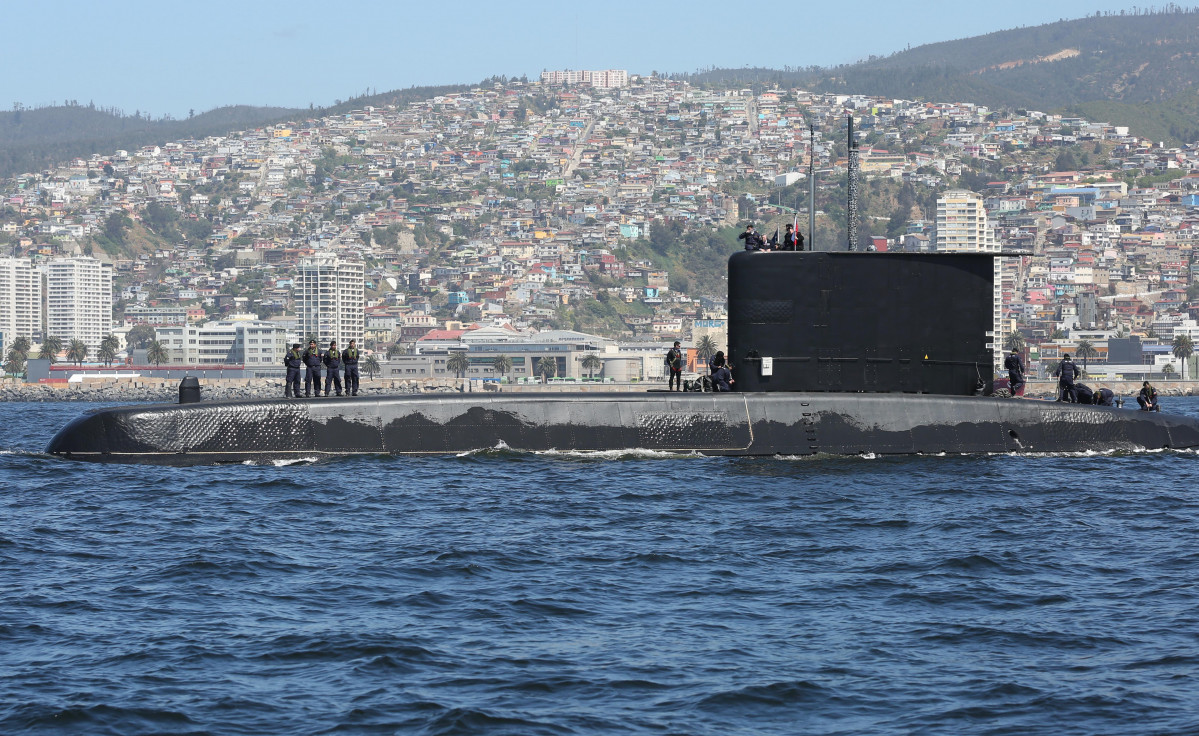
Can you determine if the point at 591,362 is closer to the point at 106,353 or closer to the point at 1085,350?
the point at 1085,350

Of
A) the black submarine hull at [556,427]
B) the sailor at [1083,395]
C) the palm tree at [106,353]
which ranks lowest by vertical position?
the black submarine hull at [556,427]

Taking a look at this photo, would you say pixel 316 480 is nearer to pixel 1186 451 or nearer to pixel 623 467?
pixel 623 467

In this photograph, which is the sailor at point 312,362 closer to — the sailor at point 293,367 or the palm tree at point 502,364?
the sailor at point 293,367

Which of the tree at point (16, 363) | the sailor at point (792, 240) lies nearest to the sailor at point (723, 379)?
the sailor at point (792, 240)

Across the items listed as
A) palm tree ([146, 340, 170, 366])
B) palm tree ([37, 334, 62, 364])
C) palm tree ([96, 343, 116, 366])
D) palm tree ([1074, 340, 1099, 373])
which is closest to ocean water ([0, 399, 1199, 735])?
palm tree ([1074, 340, 1099, 373])

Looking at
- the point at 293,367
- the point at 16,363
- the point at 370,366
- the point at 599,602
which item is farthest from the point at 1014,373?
the point at 16,363

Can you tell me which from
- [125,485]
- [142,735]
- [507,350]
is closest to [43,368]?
[507,350]

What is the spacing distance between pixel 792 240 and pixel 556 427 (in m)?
4.80

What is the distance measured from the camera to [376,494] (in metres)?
18.1

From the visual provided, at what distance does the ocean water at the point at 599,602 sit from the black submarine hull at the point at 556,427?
1120 mm

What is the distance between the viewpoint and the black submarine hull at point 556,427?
2097 centimetres

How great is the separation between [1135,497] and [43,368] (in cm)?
15097

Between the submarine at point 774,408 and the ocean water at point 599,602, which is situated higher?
the submarine at point 774,408

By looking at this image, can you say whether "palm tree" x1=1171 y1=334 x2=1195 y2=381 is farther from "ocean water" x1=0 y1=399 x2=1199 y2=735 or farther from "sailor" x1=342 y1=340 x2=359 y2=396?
"sailor" x1=342 y1=340 x2=359 y2=396
